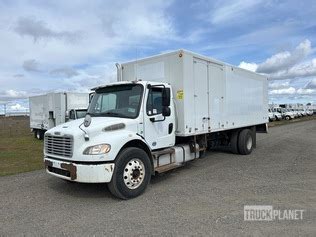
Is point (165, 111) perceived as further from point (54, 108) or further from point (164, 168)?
point (54, 108)

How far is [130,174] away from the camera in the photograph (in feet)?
21.4

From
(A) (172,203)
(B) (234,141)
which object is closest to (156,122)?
(A) (172,203)

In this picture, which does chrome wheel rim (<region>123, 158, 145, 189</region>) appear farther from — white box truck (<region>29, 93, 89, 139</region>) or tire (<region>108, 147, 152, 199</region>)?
white box truck (<region>29, 93, 89, 139</region>)

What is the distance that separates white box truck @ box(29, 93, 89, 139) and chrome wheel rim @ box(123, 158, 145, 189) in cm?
1172

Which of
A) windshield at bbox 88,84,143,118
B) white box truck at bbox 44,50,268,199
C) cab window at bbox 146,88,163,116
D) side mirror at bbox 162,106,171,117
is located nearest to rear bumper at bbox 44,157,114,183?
white box truck at bbox 44,50,268,199

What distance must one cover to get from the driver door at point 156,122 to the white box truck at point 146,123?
23 mm

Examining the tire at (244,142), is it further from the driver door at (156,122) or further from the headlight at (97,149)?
the headlight at (97,149)

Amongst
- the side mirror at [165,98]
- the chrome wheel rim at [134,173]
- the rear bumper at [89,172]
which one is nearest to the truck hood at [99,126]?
the rear bumper at [89,172]

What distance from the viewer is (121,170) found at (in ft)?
20.7

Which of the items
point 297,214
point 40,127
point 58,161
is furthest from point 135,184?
point 40,127

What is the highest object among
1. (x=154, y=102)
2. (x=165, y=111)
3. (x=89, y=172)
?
(x=154, y=102)

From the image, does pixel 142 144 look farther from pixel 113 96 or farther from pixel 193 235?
pixel 193 235

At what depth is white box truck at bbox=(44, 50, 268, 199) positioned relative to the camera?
20.2 ft

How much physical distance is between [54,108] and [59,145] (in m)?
15.1
